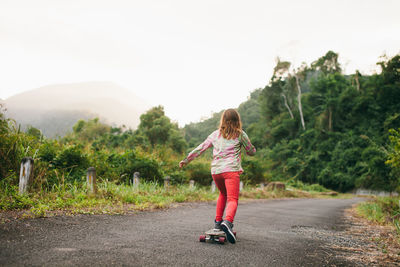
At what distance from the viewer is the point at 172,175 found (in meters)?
13.1

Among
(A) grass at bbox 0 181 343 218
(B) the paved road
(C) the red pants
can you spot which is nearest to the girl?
(C) the red pants

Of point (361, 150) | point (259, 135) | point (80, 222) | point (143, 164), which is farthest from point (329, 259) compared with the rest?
point (259, 135)

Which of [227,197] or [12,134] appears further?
[12,134]

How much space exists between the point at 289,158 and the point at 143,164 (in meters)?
41.9

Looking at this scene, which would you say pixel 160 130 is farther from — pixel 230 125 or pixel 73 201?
pixel 230 125

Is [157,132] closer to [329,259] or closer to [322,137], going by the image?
[322,137]

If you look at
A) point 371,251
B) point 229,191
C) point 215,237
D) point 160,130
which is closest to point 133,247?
point 215,237

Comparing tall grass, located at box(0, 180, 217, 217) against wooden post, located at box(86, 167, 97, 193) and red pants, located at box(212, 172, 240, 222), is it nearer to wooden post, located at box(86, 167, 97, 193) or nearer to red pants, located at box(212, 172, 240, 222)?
wooden post, located at box(86, 167, 97, 193)

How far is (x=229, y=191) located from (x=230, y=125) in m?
0.98

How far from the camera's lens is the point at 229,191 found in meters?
4.04

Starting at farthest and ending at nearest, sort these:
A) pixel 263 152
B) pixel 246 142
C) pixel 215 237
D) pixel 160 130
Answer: pixel 160 130 < pixel 263 152 < pixel 246 142 < pixel 215 237

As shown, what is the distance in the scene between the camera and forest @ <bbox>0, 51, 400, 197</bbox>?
10711 millimetres

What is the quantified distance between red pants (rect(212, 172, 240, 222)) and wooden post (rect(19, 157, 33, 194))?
3.86m

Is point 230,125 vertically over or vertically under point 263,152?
over
